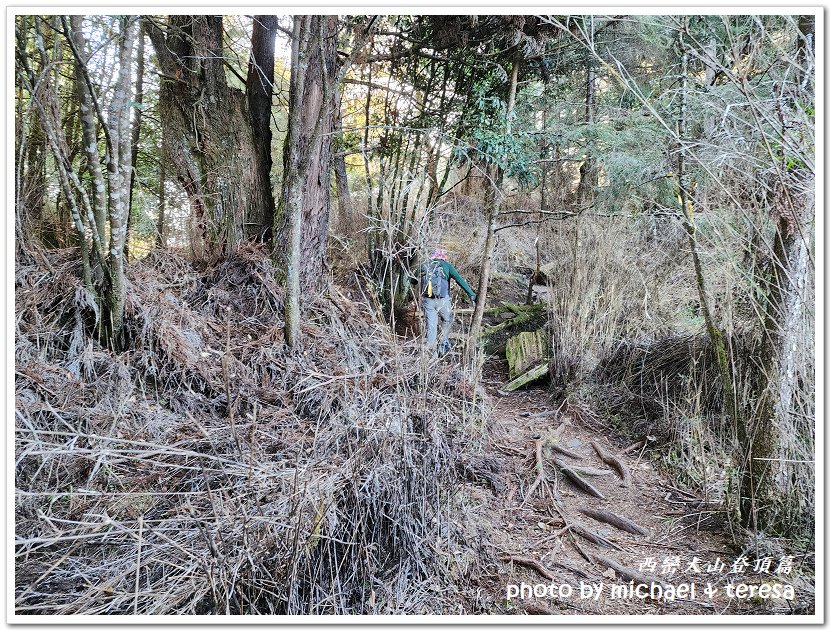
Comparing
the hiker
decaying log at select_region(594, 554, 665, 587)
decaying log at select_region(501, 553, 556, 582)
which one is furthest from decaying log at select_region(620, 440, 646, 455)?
the hiker

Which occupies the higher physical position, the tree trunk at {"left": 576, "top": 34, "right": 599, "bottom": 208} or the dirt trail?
the tree trunk at {"left": 576, "top": 34, "right": 599, "bottom": 208}

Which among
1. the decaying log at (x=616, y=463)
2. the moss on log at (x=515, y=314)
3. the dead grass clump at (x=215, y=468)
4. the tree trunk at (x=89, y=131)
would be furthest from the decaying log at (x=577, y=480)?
the tree trunk at (x=89, y=131)

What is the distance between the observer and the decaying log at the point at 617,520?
9.07 feet

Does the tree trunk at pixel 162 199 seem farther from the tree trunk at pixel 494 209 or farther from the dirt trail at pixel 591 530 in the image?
the dirt trail at pixel 591 530

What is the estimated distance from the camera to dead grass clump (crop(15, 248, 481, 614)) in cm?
182

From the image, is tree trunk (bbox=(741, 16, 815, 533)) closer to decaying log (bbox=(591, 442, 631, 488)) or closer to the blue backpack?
decaying log (bbox=(591, 442, 631, 488))

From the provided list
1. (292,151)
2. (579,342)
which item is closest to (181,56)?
(292,151)

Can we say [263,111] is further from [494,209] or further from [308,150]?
[494,209]

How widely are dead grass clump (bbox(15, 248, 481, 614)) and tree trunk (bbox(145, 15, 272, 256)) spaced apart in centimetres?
85

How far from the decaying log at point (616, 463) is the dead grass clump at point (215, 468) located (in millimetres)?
1051

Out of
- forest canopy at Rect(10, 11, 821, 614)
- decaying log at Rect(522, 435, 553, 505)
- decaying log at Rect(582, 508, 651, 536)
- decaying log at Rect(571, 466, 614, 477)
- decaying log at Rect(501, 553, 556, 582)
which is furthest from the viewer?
decaying log at Rect(571, 466, 614, 477)

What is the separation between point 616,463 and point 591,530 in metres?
0.81

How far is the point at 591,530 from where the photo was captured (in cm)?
278
